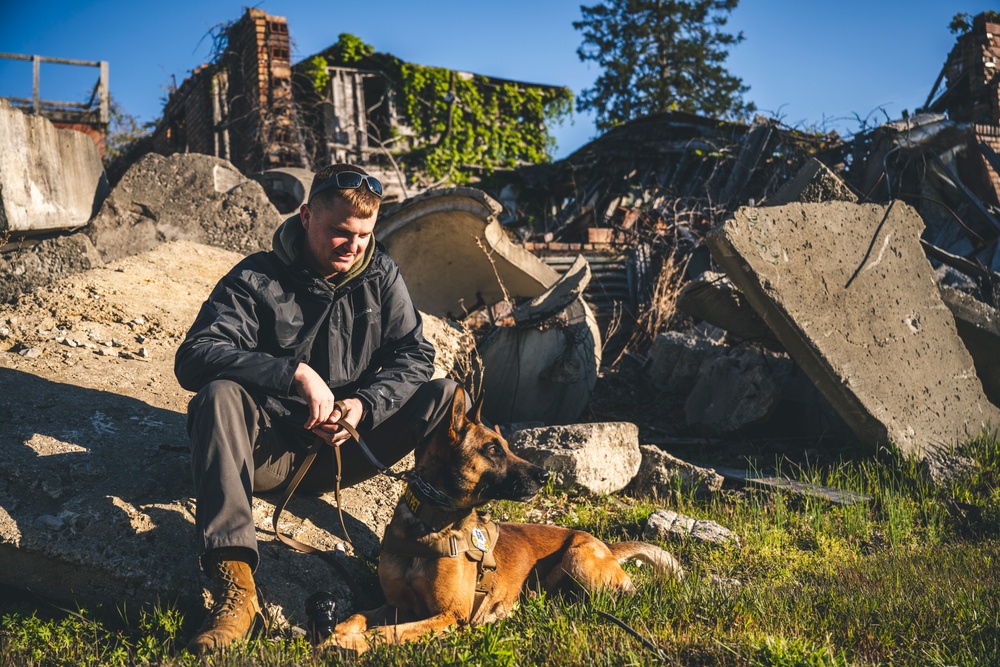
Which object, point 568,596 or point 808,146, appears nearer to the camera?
point 568,596

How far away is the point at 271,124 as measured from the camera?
48.8 ft

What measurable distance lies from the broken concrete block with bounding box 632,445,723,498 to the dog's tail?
141 centimetres

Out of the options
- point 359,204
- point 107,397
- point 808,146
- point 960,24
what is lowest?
point 107,397

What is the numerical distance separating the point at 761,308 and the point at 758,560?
6.99ft

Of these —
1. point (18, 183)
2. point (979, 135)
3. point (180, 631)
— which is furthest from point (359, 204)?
point (979, 135)

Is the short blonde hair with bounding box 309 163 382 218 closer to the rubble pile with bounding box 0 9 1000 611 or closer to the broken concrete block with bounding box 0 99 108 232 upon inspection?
the rubble pile with bounding box 0 9 1000 611

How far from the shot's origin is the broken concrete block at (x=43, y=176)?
7.37 metres

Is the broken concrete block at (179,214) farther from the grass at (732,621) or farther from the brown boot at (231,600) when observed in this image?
the brown boot at (231,600)

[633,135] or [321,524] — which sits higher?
[633,135]

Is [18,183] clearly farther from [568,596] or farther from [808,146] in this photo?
[808,146]

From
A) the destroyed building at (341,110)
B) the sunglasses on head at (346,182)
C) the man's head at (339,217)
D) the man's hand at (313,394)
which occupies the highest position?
the destroyed building at (341,110)

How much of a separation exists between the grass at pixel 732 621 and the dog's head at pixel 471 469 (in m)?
0.53

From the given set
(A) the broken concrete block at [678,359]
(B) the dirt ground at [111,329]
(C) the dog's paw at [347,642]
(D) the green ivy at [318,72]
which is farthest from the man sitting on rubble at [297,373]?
(D) the green ivy at [318,72]

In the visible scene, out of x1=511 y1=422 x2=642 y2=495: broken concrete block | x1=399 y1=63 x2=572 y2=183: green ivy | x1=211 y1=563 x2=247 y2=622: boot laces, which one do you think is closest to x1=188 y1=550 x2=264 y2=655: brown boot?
x1=211 y1=563 x2=247 y2=622: boot laces
